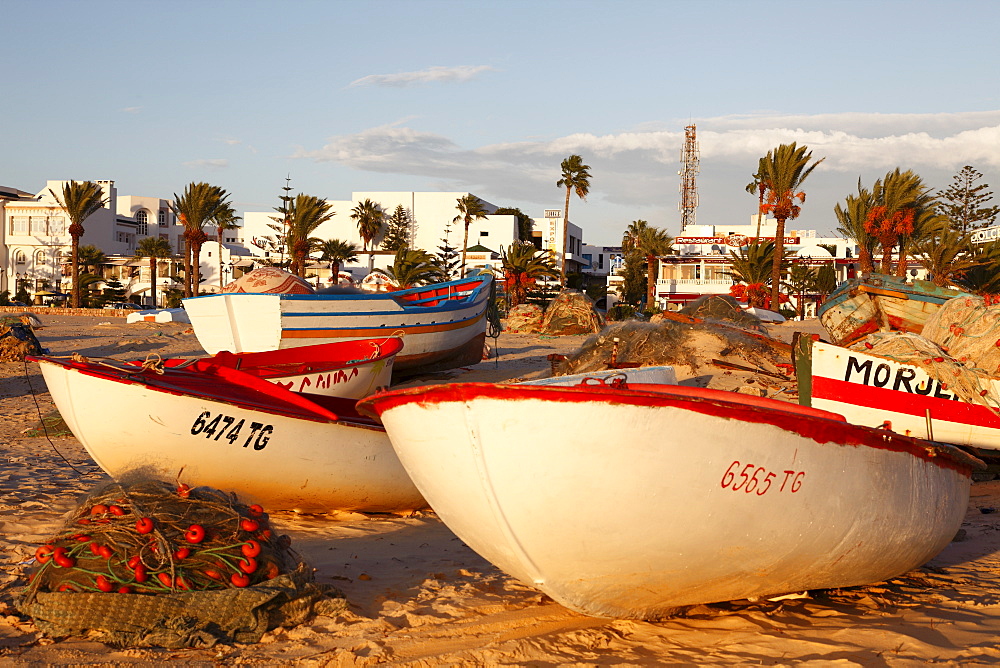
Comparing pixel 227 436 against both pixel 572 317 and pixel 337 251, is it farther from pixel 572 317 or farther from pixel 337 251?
pixel 337 251

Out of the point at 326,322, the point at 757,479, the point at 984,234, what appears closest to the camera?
the point at 757,479

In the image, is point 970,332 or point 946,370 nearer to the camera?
point 946,370

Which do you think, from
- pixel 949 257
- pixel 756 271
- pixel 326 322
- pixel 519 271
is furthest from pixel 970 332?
pixel 756 271

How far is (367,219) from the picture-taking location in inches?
2881

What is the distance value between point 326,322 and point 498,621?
10.9 meters

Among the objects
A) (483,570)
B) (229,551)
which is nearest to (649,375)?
(483,570)

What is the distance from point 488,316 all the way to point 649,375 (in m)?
13.9

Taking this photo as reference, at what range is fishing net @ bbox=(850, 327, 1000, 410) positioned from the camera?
8.02 metres

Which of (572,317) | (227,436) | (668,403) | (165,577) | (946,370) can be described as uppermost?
(668,403)

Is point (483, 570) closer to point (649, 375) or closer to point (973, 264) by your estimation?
point (649, 375)

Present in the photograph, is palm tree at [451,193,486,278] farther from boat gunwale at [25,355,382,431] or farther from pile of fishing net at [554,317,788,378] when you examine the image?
boat gunwale at [25,355,382,431]

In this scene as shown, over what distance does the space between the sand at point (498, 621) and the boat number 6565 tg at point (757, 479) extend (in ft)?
2.63

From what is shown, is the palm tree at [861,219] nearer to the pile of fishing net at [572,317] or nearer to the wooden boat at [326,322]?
the pile of fishing net at [572,317]

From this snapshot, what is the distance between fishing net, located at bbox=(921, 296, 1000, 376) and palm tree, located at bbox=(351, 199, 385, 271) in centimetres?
6606
